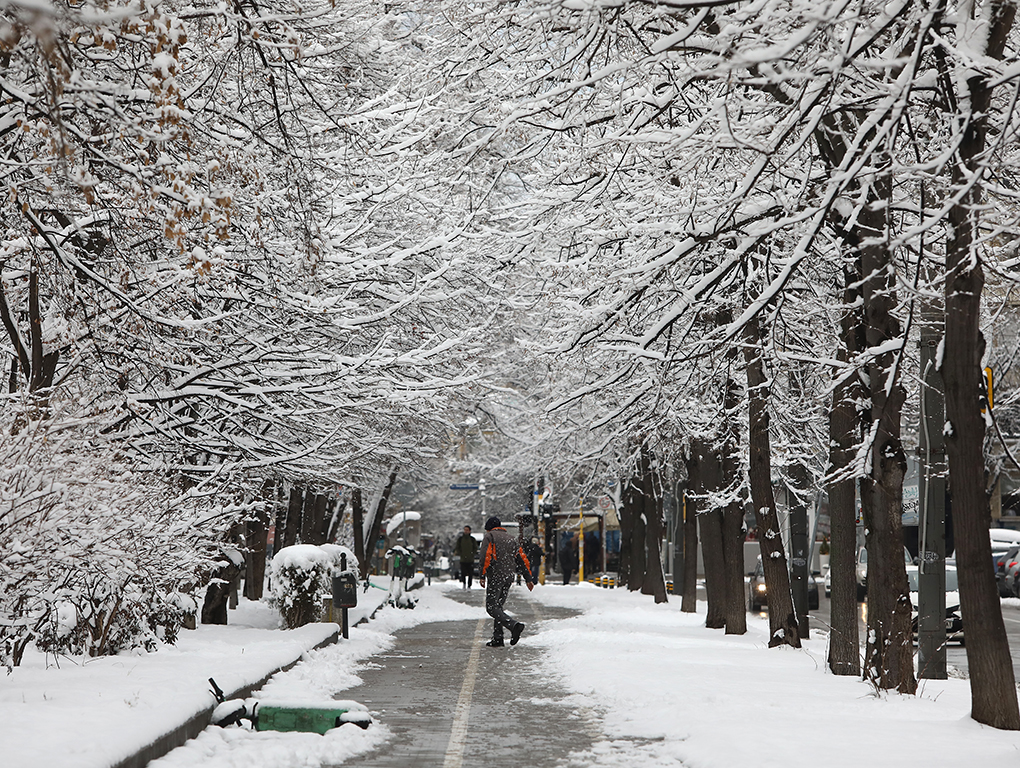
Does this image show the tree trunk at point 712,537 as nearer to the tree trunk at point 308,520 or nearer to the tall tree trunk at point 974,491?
the tree trunk at point 308,520

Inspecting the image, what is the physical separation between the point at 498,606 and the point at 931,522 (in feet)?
24.9

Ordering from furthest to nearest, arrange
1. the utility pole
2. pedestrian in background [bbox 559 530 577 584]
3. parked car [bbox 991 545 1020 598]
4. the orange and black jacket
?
pedestrian in background [bbox 559 530 577 584] < parked car [bbox 991 545 1020 598] < the orange and black jacket < the utility pole

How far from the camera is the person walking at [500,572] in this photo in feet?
62.0

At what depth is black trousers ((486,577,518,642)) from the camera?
61.8 ft

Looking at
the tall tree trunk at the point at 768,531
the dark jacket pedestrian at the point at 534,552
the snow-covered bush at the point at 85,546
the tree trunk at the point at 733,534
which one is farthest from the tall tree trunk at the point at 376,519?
the snow-covered bush at the point at 85,546

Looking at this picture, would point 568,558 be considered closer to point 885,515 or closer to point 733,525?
point 733,525

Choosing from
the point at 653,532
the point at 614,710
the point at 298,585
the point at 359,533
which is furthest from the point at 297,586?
the point at 359,533

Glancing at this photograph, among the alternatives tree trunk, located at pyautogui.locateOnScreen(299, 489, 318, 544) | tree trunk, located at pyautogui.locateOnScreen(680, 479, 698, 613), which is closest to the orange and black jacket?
tree trunk, located at pyautogui.locateOnScreen(680, 479, 698, 613)

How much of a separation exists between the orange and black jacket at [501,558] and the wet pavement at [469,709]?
3.55 ft

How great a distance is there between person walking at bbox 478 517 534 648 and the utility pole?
6.64 meters

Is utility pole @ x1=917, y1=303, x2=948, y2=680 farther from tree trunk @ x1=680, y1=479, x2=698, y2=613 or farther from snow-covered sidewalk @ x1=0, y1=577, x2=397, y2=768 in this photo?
tree trunk @ x1=680, y1=479, x2=698, y2=613

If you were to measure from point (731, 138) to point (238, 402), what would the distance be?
8.59m

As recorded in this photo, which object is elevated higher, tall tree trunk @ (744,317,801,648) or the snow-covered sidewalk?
tall tree trunk @ (744,317,801,648)

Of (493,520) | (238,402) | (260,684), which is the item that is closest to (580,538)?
(493,520)
